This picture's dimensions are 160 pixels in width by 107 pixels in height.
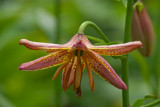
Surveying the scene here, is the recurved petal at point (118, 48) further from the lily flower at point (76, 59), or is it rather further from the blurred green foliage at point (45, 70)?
the blurred green foliage at point (45, 70)

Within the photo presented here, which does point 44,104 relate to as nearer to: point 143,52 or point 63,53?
point 143,52

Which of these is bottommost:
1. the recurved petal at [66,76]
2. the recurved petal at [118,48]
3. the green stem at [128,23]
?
the recurved petal at [66,76]

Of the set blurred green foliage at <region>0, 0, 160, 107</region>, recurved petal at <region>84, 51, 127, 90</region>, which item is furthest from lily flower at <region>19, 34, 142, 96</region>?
blurred green foliage at <region>0, 0, 160, 107</region>

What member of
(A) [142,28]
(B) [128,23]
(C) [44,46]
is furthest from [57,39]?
(C) [44,46]

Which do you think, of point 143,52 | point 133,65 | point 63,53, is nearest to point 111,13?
point 133,65

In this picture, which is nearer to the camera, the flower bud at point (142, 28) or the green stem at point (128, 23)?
the green stem at point (128, 23)

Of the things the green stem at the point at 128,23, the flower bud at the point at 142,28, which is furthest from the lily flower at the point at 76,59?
the flower bud at the point at 142,28

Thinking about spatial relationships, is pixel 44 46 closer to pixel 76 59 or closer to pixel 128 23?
pixel 76 59

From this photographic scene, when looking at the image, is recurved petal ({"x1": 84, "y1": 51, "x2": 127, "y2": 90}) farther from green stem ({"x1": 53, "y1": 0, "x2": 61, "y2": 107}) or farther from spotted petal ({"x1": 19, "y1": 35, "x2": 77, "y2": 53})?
green stem ({"x1": 53, "y1": 0, "x2": 61, "y2": 107})
